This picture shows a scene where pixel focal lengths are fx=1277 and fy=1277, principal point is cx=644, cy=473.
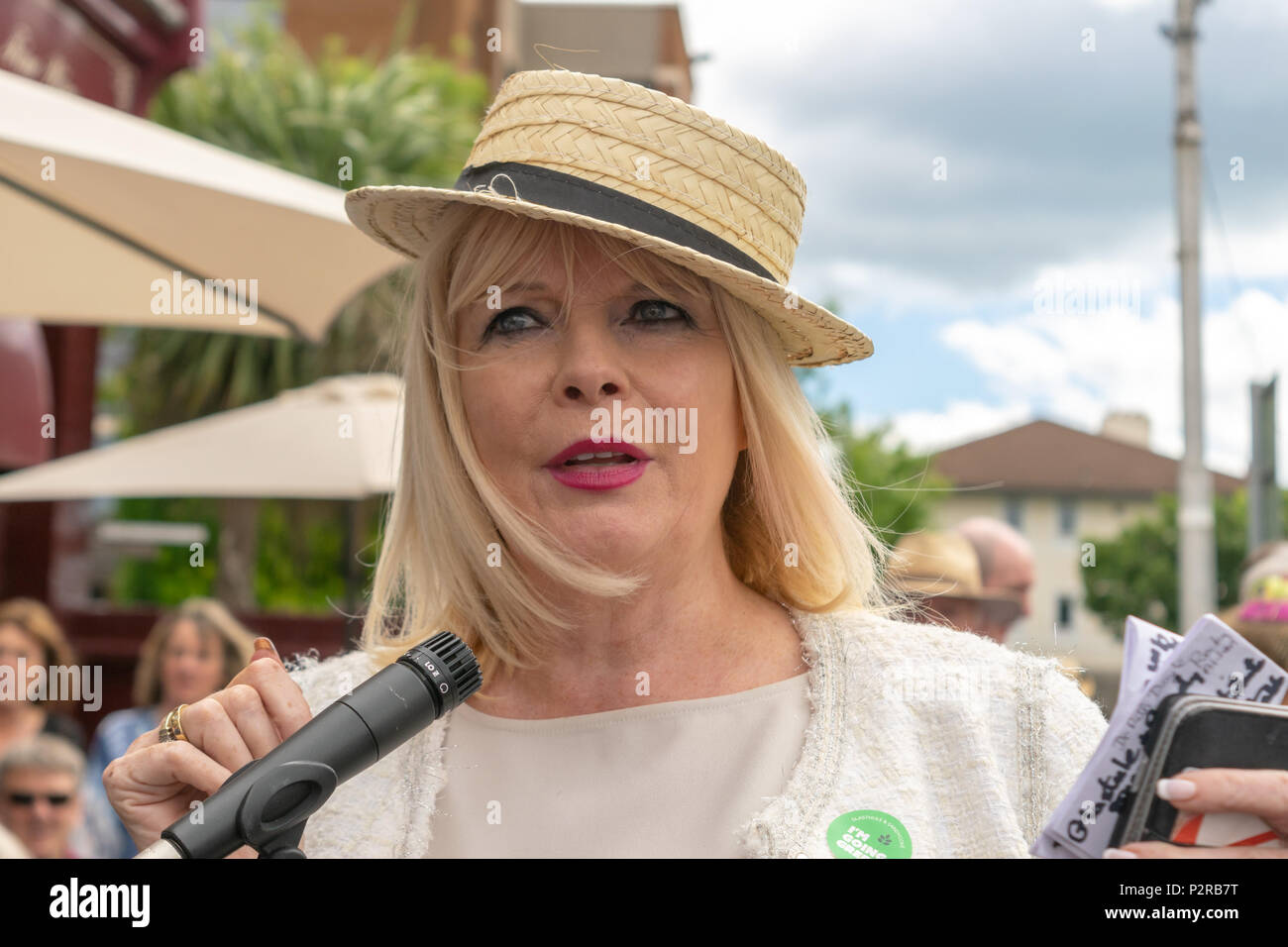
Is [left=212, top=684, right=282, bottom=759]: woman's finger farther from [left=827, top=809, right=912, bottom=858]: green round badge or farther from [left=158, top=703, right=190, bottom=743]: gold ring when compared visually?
[left=827, top=809, right=912, bottom=858]: green round badge

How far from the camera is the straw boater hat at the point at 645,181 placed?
1.74 m

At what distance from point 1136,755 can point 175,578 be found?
24318 millimetres

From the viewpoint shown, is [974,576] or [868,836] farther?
[974,576]

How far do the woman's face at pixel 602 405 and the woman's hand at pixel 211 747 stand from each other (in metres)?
0.44

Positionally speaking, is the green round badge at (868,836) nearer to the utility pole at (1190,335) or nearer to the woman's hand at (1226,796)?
the woman's hand at (1226,796)

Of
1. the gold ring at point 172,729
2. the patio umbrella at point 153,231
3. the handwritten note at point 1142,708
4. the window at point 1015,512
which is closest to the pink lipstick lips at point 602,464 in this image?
the gold ring at point 172,729

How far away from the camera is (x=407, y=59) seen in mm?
20016

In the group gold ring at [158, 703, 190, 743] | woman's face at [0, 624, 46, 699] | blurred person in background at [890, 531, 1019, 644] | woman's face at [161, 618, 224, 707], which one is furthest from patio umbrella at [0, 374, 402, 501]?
gold ring at [158, 703, 190, 743]

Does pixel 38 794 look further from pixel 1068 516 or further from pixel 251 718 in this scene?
pixel 1068 516

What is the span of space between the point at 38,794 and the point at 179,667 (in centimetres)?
156

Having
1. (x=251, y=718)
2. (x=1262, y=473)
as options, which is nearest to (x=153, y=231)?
(x=251, y=718)

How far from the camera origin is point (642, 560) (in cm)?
179

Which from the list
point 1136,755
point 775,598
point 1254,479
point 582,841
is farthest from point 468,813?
point 1254,479
